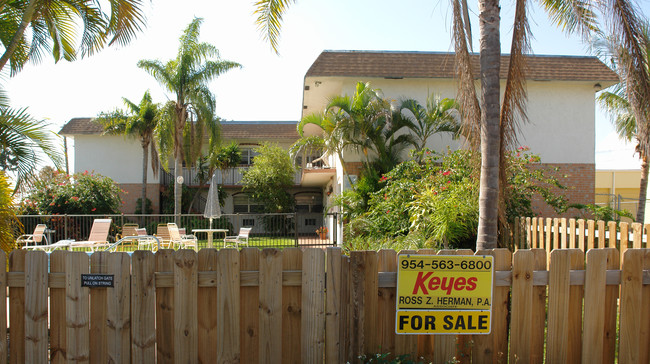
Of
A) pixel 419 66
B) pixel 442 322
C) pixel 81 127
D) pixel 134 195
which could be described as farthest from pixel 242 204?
pixel 442 322

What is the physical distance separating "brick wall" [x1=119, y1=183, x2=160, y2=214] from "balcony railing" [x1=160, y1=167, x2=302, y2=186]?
34.5 inches

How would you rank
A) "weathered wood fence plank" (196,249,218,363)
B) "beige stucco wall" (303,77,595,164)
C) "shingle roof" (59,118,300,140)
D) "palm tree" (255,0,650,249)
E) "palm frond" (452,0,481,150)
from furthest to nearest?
1. "shingle roof" (59,118,300,140)
2. "beige stucco wall" (303,77,595,164)
3. "palm frond" (452,0,481,150)
4. "palm tree" (255,0,650,249)
5. "weathered wood fence plank" (196,249,218,363)

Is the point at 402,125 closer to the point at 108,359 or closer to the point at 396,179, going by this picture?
the point at 396,179

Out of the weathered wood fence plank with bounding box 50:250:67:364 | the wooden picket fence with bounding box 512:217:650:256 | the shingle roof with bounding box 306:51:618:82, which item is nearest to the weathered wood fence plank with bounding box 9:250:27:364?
the weathered wood fence plank with bounding box 50:250:67:364

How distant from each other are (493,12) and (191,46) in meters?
17.5

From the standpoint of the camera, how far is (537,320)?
391 centimetres

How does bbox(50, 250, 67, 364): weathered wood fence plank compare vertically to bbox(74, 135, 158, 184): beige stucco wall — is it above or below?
below

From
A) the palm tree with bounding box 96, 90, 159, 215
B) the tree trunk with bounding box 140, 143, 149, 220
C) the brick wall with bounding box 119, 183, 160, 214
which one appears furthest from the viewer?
the brick wall with bounding box 119, 183, 160, 214

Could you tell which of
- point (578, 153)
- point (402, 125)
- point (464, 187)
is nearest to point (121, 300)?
point (464, 187)

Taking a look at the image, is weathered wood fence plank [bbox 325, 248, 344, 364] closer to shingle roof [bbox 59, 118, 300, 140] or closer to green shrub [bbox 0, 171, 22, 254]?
green shrub [bbox 0, 171, 22, 254]

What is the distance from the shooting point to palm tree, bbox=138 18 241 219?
20547mm

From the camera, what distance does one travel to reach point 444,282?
12.6ft

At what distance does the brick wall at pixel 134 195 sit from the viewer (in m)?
26.6

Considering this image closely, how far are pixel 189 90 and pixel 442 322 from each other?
19024mm
